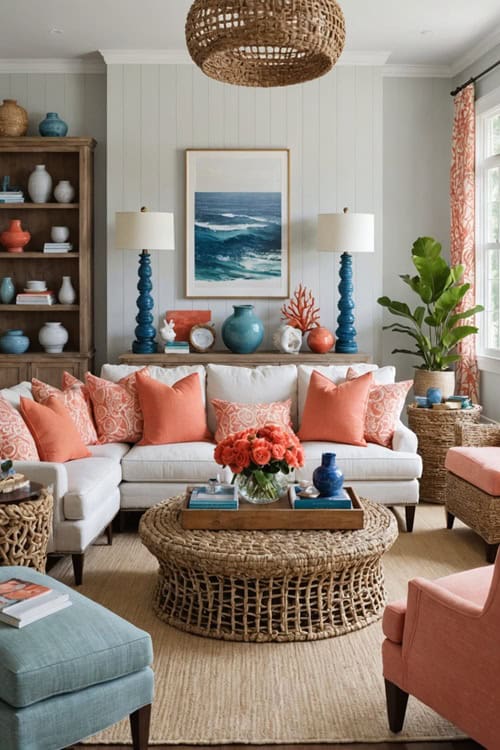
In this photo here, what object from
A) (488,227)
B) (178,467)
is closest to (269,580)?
(178,467)

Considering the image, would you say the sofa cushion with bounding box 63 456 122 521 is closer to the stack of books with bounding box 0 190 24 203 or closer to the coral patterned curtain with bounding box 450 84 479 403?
the stack of books with bounding box 0 190 24 203

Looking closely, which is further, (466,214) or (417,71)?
(417,71)

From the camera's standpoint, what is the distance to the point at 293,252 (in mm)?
6645

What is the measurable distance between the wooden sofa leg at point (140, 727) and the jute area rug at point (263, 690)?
0.18 meters

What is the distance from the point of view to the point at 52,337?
260 inches

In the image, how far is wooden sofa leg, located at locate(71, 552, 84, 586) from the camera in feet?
13.1

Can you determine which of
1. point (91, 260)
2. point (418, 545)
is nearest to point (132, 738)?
point (418, 545)

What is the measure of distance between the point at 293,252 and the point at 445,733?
14.7 ft

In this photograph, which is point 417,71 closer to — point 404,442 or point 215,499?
point 404,442

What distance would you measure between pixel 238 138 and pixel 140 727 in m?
5.04

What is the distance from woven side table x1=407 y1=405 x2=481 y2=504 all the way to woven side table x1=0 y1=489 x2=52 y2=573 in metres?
2.82

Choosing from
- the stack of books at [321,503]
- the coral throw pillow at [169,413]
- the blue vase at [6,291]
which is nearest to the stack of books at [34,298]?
the blue vase at [6,291]

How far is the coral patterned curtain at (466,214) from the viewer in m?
6.34

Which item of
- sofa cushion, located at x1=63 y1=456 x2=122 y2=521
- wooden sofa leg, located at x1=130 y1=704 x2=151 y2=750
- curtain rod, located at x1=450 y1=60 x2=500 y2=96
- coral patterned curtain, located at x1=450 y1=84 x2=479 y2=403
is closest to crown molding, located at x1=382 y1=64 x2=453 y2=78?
curtain rod, located at x1=450 y1=60 x2=500 y2=96
